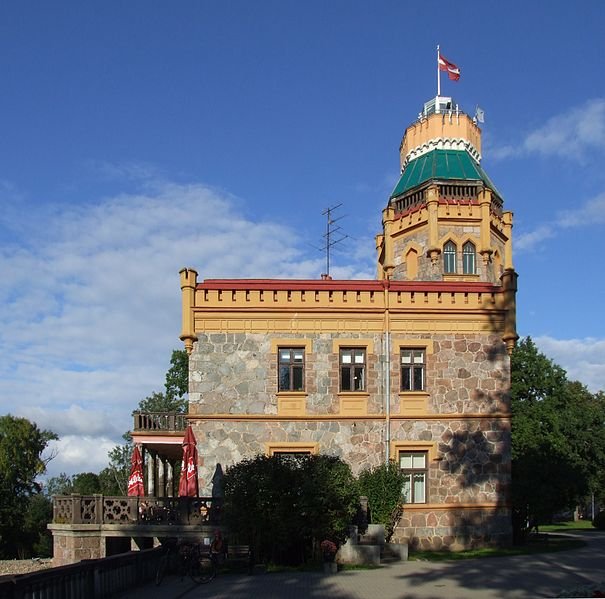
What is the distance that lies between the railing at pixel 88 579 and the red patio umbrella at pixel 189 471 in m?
4.08

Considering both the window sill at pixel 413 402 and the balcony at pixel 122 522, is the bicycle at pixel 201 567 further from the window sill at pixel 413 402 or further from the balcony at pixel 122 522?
the window sill at pixel 413 402

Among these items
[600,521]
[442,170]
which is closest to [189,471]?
[442,170]

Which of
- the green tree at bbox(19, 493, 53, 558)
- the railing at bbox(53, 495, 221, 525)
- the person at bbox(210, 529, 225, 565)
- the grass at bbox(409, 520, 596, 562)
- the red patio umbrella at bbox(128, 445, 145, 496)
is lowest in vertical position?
the green tree at bbox(19, 493, 53, 558)

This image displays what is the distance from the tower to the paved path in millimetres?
20152

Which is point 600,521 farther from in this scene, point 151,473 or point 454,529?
point 151,473

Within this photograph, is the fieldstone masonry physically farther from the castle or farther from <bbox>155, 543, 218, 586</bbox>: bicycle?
<bbox>155, 543, 218, 586</bbox>: bicycle

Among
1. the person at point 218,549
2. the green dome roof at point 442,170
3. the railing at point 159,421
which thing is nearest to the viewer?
the person at point 218,549

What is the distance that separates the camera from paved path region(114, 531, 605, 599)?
1391 centimetres

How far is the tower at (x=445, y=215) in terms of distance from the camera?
3756 centimetres

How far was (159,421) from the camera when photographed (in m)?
28.5

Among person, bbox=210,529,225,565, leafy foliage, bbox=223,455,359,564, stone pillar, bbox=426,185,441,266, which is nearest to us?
person, bbox=210,529,225,565

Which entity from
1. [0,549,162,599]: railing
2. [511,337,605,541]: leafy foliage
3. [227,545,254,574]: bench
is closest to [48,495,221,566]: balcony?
[227,545,254,574]: bench

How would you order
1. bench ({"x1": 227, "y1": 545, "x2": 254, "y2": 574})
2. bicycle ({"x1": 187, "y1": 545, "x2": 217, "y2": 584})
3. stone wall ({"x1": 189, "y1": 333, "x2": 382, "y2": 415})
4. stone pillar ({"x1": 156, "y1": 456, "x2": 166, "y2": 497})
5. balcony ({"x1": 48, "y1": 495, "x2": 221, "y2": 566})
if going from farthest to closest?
stone pillar ({"x1": 156, "y1": 456, "x2": 166, "y2": 497}) → stone wall ({"x1": 189, "y1": 333, "x2": 382, "y2": 415}) → balcony ({"x1": 48, "y1": 495, "x2": 221, "y2": 566}) → bench ({"x1": 227, "y1": 545, "x2": 254, "y2": 574}) → bicycle ({"x1": 187, "y1": 545, "x2": 217, "y2": 584})

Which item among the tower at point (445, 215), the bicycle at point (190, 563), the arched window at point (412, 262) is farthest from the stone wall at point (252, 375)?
the arched window at point (412, 262)
